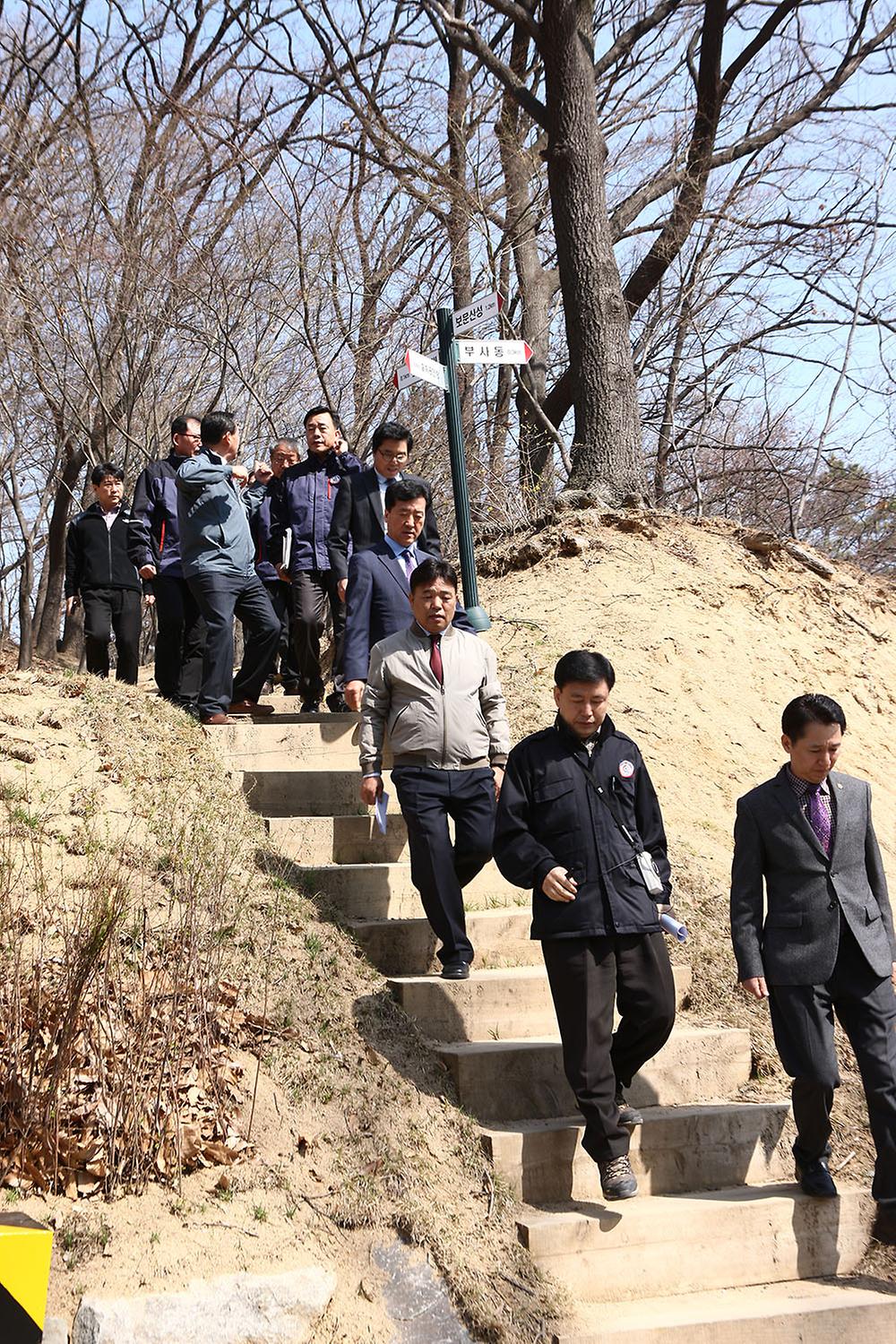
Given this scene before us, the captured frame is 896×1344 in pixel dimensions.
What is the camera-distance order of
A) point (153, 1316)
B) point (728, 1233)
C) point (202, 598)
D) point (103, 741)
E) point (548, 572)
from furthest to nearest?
point (548, 572)
point (202, 598)
point (103, 741)
point (728, 1233)
point (153, 1316)

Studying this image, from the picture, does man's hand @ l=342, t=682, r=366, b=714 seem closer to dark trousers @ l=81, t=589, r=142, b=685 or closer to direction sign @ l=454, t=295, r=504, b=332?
direction sign @ l=454, t=295, r=504, b=332

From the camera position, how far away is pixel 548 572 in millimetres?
10320

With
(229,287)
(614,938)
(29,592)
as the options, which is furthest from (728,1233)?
(29,592)

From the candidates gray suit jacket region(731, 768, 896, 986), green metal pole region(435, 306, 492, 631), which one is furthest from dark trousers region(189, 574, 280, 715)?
gray suit jacket region(731, 768, 896, 986)

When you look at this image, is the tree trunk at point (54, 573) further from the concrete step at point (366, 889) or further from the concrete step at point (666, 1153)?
the concrete step at point (666, 1153)

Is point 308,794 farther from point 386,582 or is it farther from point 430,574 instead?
point 430,574

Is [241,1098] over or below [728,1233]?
over

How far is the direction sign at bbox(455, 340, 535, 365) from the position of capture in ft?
25.2

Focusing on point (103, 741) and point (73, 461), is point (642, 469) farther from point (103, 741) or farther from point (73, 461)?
point (73, 461)

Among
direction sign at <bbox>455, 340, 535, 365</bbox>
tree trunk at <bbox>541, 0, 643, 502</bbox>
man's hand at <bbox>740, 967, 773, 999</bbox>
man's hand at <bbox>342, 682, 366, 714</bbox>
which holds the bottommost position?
man's hand at <bbox>740, 967, 773, 999</bbox>

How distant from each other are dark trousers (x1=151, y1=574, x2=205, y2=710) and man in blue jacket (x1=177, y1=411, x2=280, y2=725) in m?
0.44

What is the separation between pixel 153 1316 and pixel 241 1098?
954mm

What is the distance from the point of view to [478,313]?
765 cm

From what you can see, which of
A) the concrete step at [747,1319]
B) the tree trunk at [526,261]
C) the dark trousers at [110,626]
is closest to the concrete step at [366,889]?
the concrete step at [747,1319]
